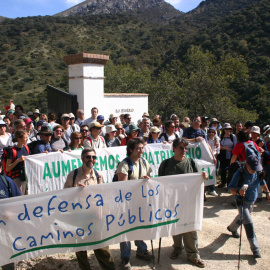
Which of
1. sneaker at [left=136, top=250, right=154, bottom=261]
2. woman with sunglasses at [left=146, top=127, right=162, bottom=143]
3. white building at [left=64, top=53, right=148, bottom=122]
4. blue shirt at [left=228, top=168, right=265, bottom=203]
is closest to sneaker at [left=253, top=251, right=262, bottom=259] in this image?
blue shirt at [left=228, top=168, right=265, bottom=203]

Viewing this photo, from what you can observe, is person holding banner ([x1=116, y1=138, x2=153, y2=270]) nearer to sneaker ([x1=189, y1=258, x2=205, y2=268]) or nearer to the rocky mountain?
sneaker ([x1=189, y1=258, x2=205, y2=268])

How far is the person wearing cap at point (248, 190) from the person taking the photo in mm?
4602

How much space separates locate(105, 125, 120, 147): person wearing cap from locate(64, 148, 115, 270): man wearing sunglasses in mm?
2642

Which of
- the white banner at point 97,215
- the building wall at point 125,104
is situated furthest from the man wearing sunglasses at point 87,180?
the building wall at point 125,104

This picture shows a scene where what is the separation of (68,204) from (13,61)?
1896 inches

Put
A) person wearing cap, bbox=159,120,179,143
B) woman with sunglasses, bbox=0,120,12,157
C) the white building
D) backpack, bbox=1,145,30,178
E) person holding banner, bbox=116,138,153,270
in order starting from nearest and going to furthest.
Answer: person holding banner, bbox=116,138,153,270
backpack, bbox=1,145,30,178
woman with sunglasses, bbox=0,120,12,157
person wearing cap, bbox=159,120,179,143
the white building

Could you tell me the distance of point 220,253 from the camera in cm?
478

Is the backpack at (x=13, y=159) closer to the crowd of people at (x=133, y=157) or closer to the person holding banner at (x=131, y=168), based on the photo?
the crowd of people at (x=133, y=157)

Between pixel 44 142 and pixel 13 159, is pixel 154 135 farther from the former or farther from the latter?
pixel 13 159

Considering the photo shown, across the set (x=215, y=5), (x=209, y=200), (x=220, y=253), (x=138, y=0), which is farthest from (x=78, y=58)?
(x=138, y=0)

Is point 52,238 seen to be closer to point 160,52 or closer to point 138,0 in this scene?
point 160,52

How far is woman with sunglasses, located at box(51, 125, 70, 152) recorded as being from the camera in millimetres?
5711

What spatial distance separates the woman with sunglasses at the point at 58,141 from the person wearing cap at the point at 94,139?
0.40 meters

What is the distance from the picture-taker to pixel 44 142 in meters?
5.56
